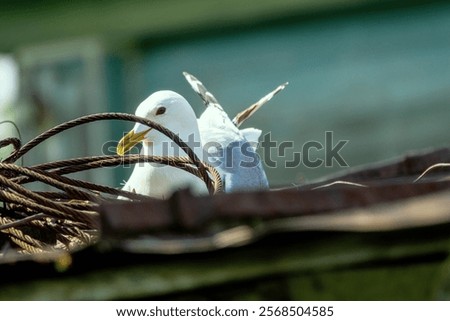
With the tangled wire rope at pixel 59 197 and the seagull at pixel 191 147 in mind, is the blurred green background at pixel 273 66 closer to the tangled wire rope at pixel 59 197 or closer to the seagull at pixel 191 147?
the seagull at pixel 191 147

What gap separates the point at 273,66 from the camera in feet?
15.4

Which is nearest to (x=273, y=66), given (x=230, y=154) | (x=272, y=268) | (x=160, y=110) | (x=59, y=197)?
(x=160, y=110)

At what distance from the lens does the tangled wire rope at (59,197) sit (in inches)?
56.0

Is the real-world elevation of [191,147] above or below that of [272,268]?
above

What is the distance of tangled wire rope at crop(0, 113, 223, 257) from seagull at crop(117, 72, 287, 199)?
0.98ft

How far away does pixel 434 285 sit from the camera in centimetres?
96

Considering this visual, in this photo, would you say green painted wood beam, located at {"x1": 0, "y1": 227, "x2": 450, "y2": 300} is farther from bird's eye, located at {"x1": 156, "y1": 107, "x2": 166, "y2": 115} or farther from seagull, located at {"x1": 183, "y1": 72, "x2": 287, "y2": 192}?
bird's eye, located at {"x1": 156, "y1": 107, "x2": 166, "y2": 115}

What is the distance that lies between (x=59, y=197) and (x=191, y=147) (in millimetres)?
593

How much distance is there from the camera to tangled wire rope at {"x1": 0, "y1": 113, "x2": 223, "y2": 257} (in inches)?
56.0

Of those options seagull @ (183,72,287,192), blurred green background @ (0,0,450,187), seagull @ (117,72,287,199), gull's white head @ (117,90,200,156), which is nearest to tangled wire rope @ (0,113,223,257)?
seagull @ (117,72,287,199)

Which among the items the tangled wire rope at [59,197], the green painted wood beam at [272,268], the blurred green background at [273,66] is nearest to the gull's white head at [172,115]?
the tangled wire rope at [59,197]

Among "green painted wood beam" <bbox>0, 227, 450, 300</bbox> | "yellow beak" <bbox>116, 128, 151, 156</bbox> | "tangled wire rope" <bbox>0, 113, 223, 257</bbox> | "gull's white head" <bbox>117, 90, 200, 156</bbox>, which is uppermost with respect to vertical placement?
"gull's white head" <bbox>117, 90, 200, 156</bbox>

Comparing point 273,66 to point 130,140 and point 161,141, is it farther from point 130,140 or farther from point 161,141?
point 130,140

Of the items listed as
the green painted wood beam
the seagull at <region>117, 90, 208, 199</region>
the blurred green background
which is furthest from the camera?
the blurred green background
